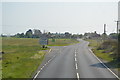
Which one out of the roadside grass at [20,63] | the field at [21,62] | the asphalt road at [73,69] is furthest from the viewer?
the field at [21,62]

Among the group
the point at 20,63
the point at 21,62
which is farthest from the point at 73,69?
the point at 21,62

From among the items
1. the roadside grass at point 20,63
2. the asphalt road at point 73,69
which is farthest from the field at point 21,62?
the asphalt road at point 73,69

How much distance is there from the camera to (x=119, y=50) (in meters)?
37.7

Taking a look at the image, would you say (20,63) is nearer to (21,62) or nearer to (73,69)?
(21,62)

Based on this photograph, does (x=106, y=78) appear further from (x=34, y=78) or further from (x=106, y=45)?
(x=106, y=45)

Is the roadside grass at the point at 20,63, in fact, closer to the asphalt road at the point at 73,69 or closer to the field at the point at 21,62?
the field at the point at 21,62

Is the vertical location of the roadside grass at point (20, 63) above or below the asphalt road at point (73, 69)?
above

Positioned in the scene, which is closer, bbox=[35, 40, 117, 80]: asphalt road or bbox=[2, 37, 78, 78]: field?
bbox=[35, 40, 117, 80]: asphalt road

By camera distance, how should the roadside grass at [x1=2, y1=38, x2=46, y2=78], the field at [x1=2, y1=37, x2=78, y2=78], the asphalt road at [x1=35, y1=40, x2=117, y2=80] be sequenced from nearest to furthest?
the asphalt road at [x1=35, y1=40, x2=117, y2=80]
the roadside grass at [x1=2, y1=38, x2=46, y2=78]
the field at [x1=2, y1=37, x2=78, y2=78]

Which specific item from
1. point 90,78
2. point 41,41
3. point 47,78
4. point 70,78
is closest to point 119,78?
point 90,78

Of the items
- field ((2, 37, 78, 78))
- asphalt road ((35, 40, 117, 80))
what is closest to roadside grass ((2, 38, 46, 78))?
field ((2, 37, 78, 78))

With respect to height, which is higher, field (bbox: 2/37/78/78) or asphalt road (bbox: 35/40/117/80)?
field (bbox: 2/37/78/78)

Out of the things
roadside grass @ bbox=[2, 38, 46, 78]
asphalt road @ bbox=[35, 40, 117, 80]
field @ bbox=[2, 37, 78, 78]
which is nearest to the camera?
asphalt road @ bbox=[35, 40, 117, 80]

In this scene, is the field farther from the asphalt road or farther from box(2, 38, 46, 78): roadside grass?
the asphalt road
